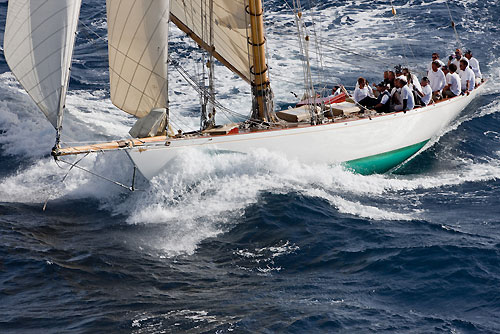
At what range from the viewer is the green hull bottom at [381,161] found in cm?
1786

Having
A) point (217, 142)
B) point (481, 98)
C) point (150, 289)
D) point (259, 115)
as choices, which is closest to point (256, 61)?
point (259, 115)

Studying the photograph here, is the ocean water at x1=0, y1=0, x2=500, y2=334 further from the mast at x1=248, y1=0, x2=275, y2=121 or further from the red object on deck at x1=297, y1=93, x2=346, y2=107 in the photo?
→ the red object on deck at x1=297, y1=93, x2=346, y2=107

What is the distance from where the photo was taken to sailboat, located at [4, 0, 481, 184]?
41.7 ft

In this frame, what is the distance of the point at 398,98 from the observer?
18859 mm

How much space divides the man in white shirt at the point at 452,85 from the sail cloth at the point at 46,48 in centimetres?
1256

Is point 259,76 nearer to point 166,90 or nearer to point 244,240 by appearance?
point 166,90

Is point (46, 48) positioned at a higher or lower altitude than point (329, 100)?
higher

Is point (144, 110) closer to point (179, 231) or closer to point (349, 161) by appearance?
point (179, 231)

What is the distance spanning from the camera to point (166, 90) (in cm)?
1508

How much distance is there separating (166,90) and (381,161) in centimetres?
662

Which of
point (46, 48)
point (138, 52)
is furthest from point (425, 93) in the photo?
point (46, 48)

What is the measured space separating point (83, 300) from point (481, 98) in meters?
17.9

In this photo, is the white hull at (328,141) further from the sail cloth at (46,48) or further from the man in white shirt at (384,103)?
the sail cloth at (46,48)

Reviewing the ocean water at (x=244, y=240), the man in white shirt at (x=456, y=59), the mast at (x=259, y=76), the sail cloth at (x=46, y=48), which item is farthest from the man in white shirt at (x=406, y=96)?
the sail cloth at (x=46, y=48)
